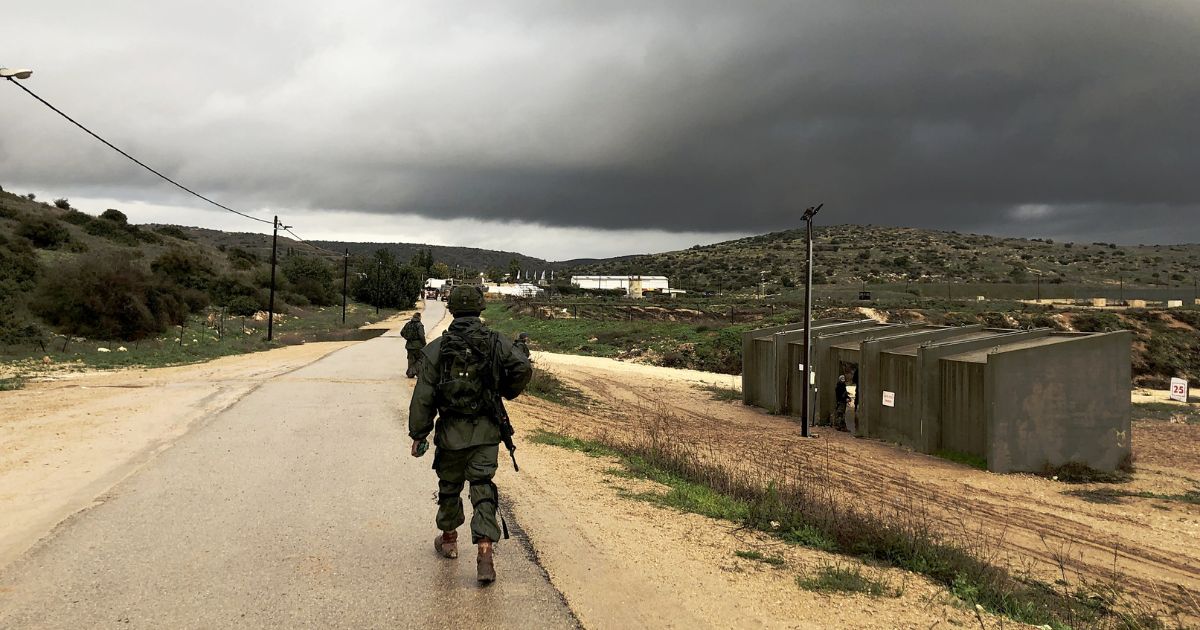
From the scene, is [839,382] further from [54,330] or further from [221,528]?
[54,330]

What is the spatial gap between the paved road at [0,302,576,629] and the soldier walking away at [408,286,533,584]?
449 millimetres

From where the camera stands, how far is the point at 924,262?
118 m

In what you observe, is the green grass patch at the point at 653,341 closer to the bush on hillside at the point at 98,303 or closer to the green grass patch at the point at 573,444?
the bush on hillside at the point at 98,303

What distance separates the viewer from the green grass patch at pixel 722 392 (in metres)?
26.8

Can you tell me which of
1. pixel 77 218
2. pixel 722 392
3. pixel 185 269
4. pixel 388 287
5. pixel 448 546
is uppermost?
pixel 77 218

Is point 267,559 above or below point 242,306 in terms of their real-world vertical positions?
below

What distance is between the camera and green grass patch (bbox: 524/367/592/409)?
20.3 metres

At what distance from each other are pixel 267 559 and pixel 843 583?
4.22 m

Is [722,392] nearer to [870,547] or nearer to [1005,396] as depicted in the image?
[1005,396]

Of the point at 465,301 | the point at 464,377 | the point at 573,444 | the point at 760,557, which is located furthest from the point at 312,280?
the point at 760,557

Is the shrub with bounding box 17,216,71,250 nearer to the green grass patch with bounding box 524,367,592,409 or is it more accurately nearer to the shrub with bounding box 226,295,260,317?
the shrub with bounding box 226,295,260,317

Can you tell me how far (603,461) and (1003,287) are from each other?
82.1m

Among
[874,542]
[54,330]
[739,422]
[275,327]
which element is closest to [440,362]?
[874,542]

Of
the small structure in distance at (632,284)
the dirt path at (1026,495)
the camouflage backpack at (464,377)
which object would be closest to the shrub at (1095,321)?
the dirt path at (1026,495)
